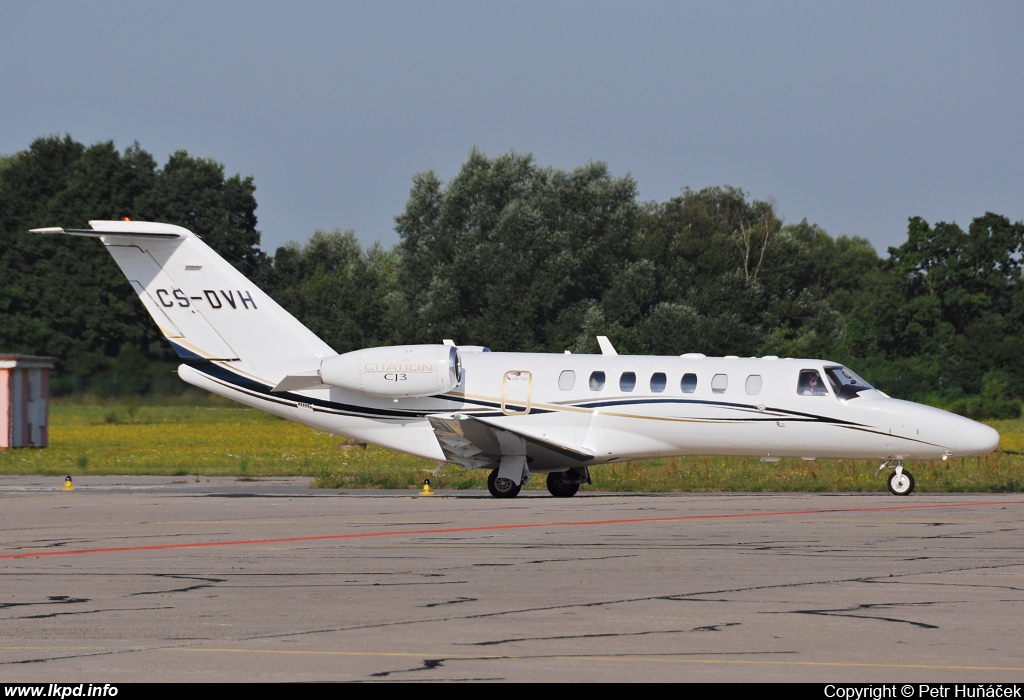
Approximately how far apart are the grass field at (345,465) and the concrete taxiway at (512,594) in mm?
5219

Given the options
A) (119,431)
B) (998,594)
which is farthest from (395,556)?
(119,431)

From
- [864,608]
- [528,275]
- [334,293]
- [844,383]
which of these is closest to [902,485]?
[844,383]

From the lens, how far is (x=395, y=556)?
12844 mm

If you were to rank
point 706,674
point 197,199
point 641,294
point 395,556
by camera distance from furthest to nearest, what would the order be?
point 197,199, point 641,294, point 395,556, point 706,674

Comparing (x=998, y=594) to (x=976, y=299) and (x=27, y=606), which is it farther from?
(x=976, y=299)

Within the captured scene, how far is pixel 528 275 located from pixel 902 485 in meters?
39.3

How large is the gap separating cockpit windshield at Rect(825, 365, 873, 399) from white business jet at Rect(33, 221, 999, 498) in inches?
1.0

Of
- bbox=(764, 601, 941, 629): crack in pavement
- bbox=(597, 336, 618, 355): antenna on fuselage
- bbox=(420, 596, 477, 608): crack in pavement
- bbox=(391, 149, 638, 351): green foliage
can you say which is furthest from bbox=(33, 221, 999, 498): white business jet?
bbox=(391, 149, 638, 351): green foliage

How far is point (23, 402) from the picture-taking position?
110 feet

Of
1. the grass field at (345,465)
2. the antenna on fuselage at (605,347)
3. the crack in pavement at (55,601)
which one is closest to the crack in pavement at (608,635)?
the crack in pavement at (55,601)

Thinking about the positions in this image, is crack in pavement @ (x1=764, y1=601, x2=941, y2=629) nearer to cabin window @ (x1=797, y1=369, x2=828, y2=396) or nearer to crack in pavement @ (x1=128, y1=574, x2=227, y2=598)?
crack in pavement @ (x1=128, y1=574, x2=227, y2=598)

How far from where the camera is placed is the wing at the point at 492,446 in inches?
798

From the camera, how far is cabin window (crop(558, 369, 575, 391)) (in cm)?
2142

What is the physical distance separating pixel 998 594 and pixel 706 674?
13.4 feet
